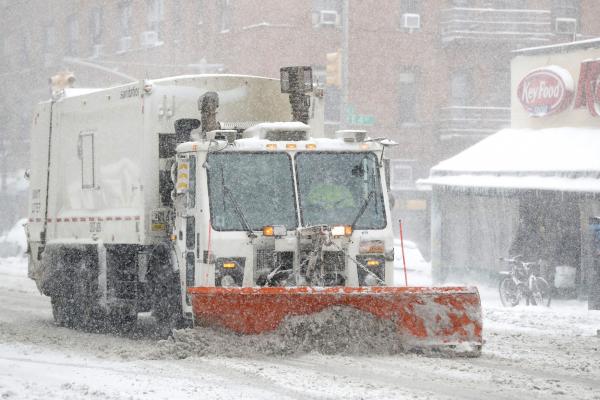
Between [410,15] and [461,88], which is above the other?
[410,15]

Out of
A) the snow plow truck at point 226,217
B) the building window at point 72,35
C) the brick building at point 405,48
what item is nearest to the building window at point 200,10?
the brick building at point 405,48

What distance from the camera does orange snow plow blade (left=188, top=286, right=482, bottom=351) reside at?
40.3 ft

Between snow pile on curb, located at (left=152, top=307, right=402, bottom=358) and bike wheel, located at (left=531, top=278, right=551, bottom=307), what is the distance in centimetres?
1092

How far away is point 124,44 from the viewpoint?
52156 millimetres

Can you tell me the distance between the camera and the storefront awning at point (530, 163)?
2352 centimetres

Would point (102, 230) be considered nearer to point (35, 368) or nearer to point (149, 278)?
point (149, 278)

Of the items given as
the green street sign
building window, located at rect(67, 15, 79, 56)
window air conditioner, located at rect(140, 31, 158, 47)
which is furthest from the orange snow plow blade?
building window, located at rect(67, 15, 79, 56)

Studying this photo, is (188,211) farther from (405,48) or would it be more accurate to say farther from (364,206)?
(405,48)

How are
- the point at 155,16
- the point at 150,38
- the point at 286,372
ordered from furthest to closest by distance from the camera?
the point at 155,16 < the point at 150,38 < the point at 286,372

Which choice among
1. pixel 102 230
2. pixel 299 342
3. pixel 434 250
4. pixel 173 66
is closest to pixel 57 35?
pixel 173 66

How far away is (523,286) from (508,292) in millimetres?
399

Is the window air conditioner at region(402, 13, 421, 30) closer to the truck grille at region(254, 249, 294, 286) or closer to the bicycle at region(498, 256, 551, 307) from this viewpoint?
the bicycle at region(498, 256, 551, 307)

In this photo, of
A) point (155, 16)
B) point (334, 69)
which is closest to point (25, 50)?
point (155, 16)

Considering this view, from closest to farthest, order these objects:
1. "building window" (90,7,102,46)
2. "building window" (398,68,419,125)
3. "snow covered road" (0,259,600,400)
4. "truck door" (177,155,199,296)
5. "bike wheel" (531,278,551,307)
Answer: "snow covered road" (0,259,600,400) < "truck door" (177,155,199,296) < "bike wheel" (531,278,551,307) < "building window" (398,68,419,125) < "building window" (90,7,102,46)
